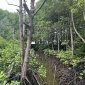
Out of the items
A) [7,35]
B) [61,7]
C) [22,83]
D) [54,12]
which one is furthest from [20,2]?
[7,35]

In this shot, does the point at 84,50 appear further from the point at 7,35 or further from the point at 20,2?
the point at 7,35

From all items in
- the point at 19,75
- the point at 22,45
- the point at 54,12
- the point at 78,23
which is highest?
the point at 54,12

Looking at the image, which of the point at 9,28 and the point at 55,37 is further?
the point at 9,28

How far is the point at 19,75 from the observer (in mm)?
7000

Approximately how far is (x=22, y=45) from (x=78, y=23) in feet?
28.5

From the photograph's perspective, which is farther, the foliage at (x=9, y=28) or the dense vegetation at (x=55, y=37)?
the foliage at (x=9, y=28)

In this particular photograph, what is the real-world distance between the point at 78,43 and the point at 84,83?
6.23 meters

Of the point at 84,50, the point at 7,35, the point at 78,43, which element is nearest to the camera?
the point at 84,50

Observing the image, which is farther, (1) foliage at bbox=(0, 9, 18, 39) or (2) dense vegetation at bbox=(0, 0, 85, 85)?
(1) foliage at bbox=(0, 9, 18, 39)

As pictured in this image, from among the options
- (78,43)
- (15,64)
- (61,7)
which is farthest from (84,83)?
(61,7)

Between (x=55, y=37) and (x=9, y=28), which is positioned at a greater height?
(x=9, y=28)

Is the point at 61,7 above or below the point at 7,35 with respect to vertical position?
above

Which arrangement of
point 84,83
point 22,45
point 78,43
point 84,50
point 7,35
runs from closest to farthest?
point 22,45, point 84,83, point 84,50, point 78,43, point 7,35

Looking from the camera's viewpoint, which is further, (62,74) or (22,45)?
(62,74)
